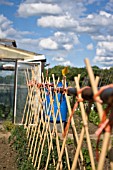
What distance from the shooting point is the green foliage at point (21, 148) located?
20.0 feet

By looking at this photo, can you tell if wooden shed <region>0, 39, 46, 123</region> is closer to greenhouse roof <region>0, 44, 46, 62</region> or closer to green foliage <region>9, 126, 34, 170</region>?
greenhouse roof <region>0, 44, 46, 62</region>

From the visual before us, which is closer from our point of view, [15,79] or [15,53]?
[15,79]

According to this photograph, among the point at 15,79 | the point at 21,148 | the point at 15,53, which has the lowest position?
the point at 21,148

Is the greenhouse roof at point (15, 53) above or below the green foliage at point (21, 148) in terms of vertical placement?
above

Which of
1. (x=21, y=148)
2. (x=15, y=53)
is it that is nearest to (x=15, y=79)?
(x=15, y=53)

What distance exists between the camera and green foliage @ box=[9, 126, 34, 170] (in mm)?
6088

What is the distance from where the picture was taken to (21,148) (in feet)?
25.1

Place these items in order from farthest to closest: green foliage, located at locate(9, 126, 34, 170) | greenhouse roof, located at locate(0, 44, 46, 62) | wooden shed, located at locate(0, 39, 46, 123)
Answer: greenhouse roof, located at locate(0, 44, 46, 62) < wooden shed, located at locate(0, 39, 46, 123) < green foliage, located at locate(9, 126, 34, 170)

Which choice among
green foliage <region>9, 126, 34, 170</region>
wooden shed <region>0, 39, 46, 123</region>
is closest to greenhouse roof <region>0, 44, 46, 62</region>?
wooden shed <region>0, 39, 46, 123</region>

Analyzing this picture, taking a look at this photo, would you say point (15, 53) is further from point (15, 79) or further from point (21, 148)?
point (21, 148)

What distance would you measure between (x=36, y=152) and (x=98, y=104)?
4.89 m

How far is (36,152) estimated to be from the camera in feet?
23.5

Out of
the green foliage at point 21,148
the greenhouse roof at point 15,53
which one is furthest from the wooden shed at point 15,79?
the green foliage at point 21,148

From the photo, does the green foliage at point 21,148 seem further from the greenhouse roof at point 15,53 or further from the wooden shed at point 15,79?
the greenhouse roof at point 15,53
